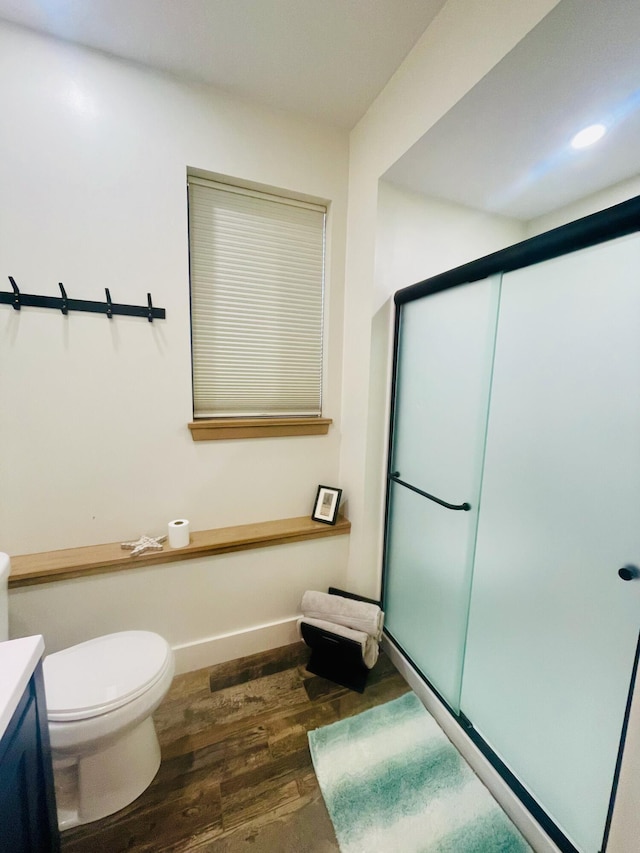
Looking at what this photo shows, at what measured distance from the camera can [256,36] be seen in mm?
1209

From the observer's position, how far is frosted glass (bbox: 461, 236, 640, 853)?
0.83m

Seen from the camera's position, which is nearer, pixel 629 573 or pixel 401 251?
pixel 629 573

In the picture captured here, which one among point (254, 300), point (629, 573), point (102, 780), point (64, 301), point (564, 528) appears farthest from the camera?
point (254, 300)

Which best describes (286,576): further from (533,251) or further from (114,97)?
(114,97)

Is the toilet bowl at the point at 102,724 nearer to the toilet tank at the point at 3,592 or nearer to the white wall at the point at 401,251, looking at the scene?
the toilet tank at the point at 3,592

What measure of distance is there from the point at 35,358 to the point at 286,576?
59.7 inches

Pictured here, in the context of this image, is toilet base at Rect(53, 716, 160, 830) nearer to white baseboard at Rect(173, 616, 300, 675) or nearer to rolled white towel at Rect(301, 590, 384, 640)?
white baseboard at Rect(173, 616, 300, 675)

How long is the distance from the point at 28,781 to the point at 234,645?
108 centimetres

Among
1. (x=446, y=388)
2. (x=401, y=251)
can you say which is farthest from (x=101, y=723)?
(x=401, y=251)

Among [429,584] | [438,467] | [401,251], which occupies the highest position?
[401,251]

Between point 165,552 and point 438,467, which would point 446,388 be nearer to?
point 438,467

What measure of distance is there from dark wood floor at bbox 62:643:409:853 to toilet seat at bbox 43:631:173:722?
0.42 m

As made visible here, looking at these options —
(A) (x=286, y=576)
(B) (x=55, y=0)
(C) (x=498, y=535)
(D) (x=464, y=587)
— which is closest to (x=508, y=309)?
(C) (x=498, y=535)

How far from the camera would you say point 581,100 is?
3.36ft
